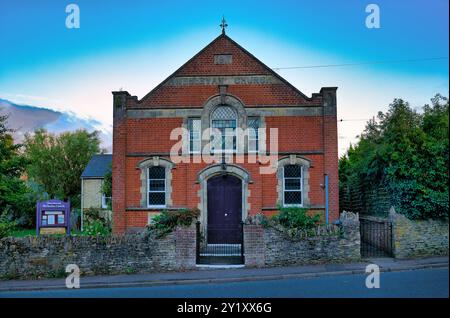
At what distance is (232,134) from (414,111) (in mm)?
7785

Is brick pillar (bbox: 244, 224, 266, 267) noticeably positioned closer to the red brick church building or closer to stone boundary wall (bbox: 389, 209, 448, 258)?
the red brick church building

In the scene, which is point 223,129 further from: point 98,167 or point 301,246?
point 98,167

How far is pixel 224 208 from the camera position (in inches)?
808

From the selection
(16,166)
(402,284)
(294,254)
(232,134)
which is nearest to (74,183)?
(16,166)

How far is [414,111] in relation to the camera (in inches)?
728

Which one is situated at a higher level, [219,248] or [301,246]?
[301,246]

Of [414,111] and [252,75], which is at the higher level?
[252,75]

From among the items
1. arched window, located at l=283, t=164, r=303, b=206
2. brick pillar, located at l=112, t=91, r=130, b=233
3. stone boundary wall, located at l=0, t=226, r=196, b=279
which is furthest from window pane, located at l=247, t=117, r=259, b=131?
stone boundary wall, located at l=0, t=226, r=196, b=279

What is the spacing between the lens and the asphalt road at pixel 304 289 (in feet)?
36.3

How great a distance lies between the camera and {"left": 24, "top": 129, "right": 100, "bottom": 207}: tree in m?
47.1

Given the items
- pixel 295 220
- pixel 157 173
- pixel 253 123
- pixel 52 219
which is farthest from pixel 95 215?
pixel 295 220

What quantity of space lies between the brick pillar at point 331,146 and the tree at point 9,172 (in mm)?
18312

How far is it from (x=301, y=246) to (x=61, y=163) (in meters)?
38.1

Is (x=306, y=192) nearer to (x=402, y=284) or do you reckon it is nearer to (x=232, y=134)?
(x=232, y=134)
